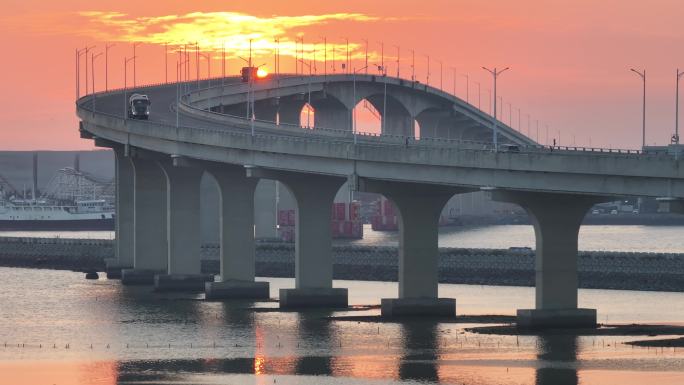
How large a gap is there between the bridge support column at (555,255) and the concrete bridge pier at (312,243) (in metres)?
23.9

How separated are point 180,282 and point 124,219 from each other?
23.5m

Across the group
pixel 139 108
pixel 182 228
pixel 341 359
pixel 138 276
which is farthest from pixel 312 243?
pixel 139 108

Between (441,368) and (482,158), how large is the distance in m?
18.8

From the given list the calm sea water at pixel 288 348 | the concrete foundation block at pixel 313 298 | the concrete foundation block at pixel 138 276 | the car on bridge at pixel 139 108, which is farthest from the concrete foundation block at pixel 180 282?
the concrete foundation block at pixel 313 298

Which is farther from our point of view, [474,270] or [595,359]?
[474,270]

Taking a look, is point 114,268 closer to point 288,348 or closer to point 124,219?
point 124,219

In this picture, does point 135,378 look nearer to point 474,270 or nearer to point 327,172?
point 327,172

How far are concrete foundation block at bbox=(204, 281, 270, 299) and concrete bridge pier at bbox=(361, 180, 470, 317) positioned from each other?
21397mm

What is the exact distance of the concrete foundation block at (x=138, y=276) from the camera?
Answer: 164000 millimetres

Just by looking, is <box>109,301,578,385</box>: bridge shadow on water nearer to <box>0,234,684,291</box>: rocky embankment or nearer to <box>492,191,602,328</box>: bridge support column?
<box>492,191,602,328</box>: bridge support column

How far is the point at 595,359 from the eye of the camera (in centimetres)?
9662

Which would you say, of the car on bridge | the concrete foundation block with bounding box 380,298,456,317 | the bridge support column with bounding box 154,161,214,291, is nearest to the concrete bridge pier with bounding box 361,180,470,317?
the concrete foundation block with bounding box 380,298,456,317

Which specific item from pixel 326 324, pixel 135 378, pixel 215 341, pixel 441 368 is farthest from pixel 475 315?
pixel 135 378

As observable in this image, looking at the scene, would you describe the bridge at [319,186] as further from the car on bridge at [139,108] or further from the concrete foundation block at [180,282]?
the car on bridge at [139,108]
